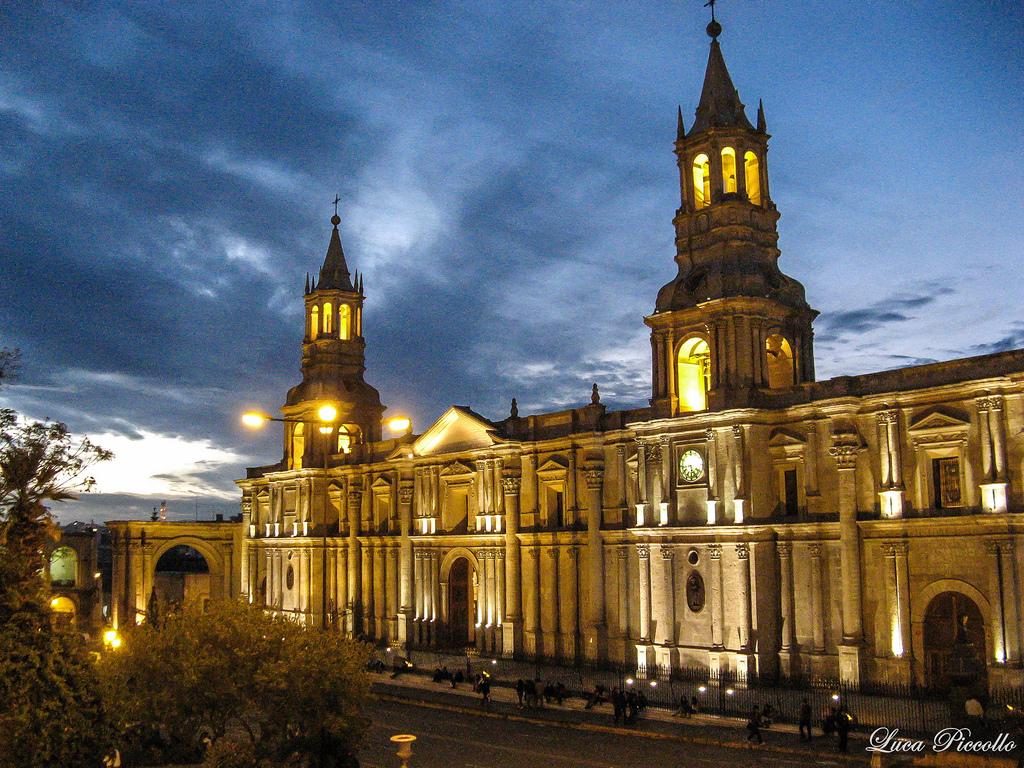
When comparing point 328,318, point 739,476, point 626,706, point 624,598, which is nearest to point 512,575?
point 624,598

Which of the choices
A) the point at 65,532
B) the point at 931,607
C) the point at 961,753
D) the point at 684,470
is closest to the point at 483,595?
the point at 684,470

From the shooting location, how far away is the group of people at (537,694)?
121 feet

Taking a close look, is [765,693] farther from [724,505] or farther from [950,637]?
[724,505]

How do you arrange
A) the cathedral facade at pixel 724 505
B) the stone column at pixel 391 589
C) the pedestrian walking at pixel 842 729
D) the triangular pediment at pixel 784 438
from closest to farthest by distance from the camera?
the pedestrian walking at pixel 842 729 < the cathedral facade at pixel 724 505 < the triangular pediment at pixel 784 438 < the stone column at pixel 391 589

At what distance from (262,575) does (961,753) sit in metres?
53.0

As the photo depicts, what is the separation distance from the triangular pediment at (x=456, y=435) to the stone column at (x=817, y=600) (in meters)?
18.0

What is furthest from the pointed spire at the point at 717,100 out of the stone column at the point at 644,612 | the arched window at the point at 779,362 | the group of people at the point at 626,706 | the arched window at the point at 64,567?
the arched window at the point at 64,567

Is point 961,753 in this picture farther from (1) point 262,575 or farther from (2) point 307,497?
(1) point 262,575

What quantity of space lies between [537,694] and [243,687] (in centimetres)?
1702

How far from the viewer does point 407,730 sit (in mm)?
33375

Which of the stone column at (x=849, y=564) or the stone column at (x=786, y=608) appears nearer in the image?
the stone column at (x=849, y=564)

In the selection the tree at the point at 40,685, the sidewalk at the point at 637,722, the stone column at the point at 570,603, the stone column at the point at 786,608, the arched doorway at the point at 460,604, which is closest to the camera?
the tree at the point at 40,685

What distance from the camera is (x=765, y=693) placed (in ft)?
122

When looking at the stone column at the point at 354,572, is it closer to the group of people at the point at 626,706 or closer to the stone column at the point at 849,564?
the group of people at the point at 626,706
